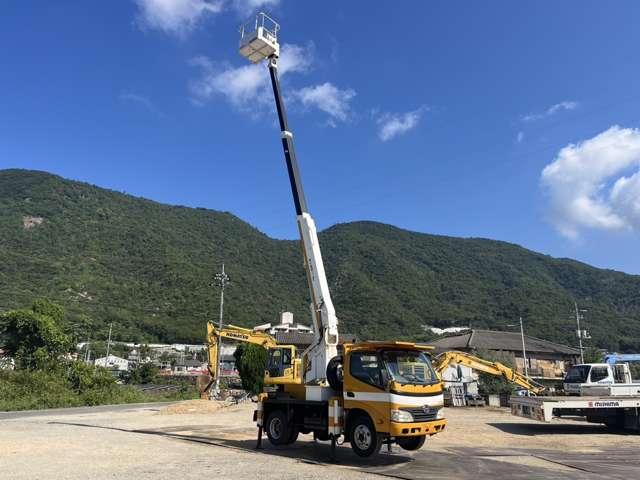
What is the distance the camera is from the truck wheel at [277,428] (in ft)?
43.0

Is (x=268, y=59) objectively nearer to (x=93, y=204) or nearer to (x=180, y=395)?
(x=180, y=395)

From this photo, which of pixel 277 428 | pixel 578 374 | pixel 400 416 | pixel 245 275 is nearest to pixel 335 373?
pixel 400 416

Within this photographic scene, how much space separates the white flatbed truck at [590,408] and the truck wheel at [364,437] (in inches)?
356

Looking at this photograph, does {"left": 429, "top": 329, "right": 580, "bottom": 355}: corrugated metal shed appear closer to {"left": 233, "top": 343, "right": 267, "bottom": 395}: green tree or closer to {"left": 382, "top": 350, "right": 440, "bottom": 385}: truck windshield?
{"left": 233, "top": 343, "right": 267, "bottom": 395}: green tree

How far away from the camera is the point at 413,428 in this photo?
10.7 meters

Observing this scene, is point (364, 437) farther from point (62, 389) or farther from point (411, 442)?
point (62, 389)

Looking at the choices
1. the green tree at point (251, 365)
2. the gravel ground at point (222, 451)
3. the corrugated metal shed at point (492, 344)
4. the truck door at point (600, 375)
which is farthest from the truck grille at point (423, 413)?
the corrugated metal shed at point (492, 344)

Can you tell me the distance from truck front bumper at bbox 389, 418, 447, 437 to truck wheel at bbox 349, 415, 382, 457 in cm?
55

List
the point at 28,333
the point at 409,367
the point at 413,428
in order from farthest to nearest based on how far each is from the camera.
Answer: the point at 28,333, the point at 409,367, the point at 413,428

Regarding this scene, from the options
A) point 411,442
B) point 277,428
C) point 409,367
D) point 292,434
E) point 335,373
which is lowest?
point 411,442

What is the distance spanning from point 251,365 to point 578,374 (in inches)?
1023

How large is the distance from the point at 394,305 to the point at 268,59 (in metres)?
107

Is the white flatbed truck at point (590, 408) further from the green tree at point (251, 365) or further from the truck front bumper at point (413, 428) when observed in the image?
the green tree at point (251, 365)

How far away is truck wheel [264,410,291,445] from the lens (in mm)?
13117
